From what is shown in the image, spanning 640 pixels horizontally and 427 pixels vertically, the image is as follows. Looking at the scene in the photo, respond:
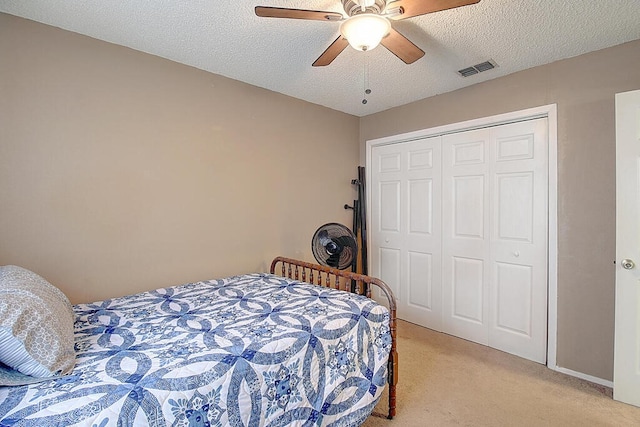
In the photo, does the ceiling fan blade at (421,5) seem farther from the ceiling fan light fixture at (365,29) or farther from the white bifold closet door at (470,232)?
the white bifold closet door at (470,232)

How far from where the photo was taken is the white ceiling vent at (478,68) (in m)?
2.41

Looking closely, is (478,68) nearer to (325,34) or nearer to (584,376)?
(325,34)

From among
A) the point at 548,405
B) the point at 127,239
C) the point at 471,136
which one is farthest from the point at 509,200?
the point at 127,239

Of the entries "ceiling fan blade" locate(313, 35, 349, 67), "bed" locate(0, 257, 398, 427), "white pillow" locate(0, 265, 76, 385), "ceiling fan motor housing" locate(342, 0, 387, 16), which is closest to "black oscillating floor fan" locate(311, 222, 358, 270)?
"bed" locate(0, 257, 398, 427)

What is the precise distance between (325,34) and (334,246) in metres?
1.52

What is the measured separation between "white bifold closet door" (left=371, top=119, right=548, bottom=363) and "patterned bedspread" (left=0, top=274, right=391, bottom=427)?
1.51 m

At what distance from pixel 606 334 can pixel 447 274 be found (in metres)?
1.20

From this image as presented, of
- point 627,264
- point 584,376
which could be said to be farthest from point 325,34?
point 584,376

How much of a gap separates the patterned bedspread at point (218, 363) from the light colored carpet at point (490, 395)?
0.51 m

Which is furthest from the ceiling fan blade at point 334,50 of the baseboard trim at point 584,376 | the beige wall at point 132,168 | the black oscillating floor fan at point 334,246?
the baseboard trim at point 584,376

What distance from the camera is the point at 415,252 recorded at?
337 centimetres

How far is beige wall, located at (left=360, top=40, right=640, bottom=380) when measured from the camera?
85.2 inches

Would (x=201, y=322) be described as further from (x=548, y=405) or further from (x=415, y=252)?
(x=415, y=252)

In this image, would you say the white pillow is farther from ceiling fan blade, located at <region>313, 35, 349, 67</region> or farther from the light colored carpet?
ceiling fan blade, located at <region>313, 35, 349, 67</region>
